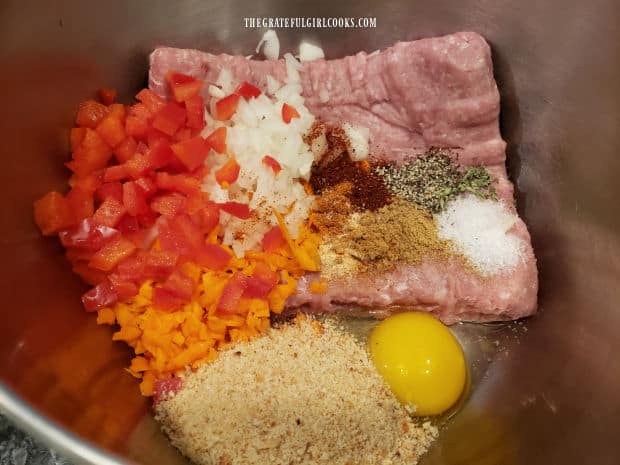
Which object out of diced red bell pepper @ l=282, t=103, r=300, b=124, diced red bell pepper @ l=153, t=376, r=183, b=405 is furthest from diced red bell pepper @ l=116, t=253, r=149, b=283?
diced red bell pepper @ l=282, t=103, r=300, b=124

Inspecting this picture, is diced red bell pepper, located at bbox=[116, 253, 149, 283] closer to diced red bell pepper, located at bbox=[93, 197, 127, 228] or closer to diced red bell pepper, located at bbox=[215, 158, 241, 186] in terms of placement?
diced red bell pepper, located at bbox=[93, 197, 127, 228]

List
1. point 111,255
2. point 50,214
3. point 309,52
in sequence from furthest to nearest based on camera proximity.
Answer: point 309,52, point 111,255, point 50,214

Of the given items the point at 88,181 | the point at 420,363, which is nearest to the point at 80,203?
the point at 88,181

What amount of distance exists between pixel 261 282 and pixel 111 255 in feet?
2.15

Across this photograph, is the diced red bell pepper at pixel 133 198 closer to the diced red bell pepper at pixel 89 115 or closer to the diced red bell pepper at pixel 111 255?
the diced red bell pepper at pixel 111 255

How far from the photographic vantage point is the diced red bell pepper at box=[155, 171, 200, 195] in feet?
8.02

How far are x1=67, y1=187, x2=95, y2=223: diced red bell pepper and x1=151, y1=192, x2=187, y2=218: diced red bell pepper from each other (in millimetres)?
266

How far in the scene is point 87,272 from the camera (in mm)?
2342

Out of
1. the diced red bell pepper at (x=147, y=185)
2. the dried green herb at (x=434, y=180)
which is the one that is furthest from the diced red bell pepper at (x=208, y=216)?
the dried green herb at (x=434, y=180)

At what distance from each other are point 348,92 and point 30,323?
1.85 meters

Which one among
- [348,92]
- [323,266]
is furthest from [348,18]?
[323,266]

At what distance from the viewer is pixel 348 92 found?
2830 millimetres

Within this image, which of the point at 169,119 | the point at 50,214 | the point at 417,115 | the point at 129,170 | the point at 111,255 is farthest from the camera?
the point at 417,115

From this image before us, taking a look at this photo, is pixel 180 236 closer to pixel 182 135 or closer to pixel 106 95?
pixel 182 135
